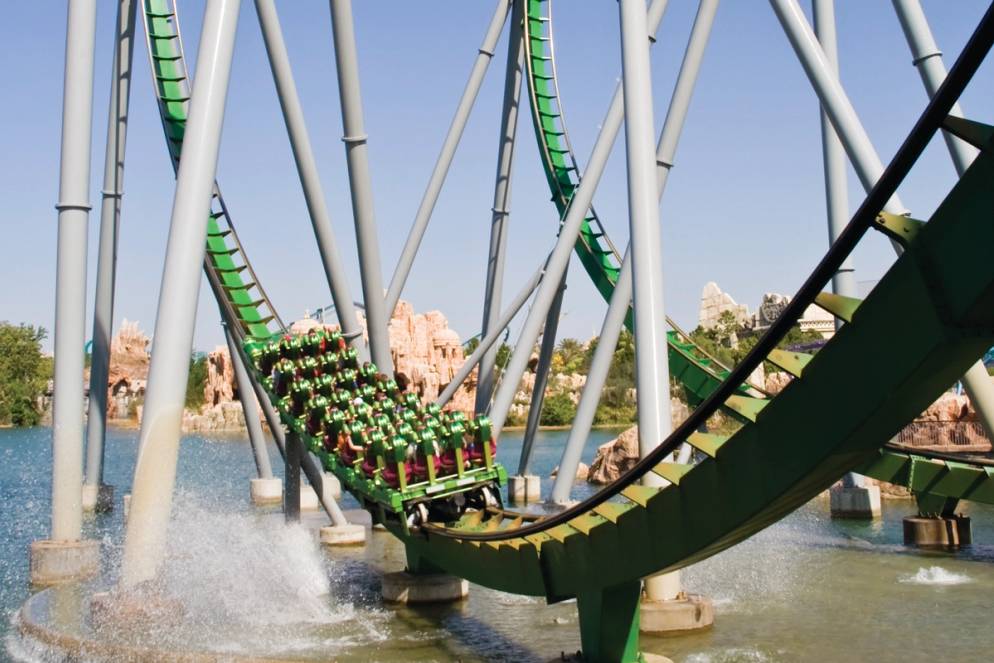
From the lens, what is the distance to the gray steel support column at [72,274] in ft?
32.2

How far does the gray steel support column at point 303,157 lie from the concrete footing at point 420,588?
347cm

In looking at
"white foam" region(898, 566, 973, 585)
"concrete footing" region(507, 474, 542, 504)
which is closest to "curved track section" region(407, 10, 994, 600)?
"white foam" region(898, 566, 973, 585)

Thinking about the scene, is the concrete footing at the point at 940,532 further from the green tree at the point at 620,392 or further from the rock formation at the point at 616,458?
the green tree at the point at 620,392

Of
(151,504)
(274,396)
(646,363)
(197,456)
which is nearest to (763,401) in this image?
(646,363)

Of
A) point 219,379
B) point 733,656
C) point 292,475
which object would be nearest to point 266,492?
point 292,475

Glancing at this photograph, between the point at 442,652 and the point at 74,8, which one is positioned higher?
the point at 74,8

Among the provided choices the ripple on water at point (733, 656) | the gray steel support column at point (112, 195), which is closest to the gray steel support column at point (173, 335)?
the ripple on water at point (733, 656)

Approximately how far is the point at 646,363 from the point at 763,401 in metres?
2.64

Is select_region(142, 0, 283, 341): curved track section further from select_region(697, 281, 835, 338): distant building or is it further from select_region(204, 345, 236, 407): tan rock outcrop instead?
select_region(204, 345, 236, 407): tan rock outcrop

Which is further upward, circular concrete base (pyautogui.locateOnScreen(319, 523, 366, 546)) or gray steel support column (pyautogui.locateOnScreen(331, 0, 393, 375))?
gray steel support column (pyautogui.locateOnScreen(331, 0, 393, 375))

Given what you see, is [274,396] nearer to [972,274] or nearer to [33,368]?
[972,274]

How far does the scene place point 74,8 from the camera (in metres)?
10.0

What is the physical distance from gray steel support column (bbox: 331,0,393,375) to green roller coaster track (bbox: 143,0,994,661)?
4.02 m

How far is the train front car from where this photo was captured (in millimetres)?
8383
